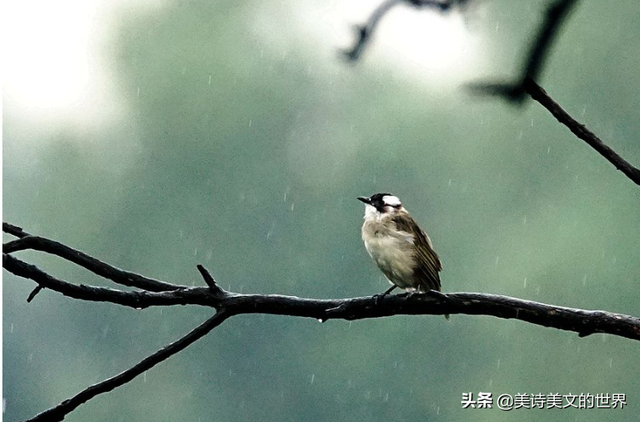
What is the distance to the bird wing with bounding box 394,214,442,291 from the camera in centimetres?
198

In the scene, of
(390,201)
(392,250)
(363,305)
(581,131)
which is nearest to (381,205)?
(390,201)

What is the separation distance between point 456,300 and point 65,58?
34.4 feet

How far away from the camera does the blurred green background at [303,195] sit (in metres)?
8.82

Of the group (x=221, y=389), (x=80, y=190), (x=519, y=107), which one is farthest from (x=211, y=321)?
(x=80, y=190)

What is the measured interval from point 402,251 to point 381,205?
0.20m

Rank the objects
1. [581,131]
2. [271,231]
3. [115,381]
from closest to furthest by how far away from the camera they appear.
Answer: [581,131]
[115,381]
[271,231]

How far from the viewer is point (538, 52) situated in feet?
2.64

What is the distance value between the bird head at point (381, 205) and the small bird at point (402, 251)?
0.02 m

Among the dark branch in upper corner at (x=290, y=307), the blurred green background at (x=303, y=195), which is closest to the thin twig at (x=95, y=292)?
the dark branch in upper corner at (x=290, y=307)

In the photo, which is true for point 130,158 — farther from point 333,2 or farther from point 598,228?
point 598,228

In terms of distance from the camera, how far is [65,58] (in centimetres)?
1108

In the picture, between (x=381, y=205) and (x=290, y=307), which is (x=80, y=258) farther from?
(x=381, y=205)

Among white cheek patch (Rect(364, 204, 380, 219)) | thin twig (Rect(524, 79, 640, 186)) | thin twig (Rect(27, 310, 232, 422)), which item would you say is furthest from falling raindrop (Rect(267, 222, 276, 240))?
thin twig (Rect(524, 79, 640, 186))

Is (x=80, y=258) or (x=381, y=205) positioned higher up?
(x=381, y=205)
